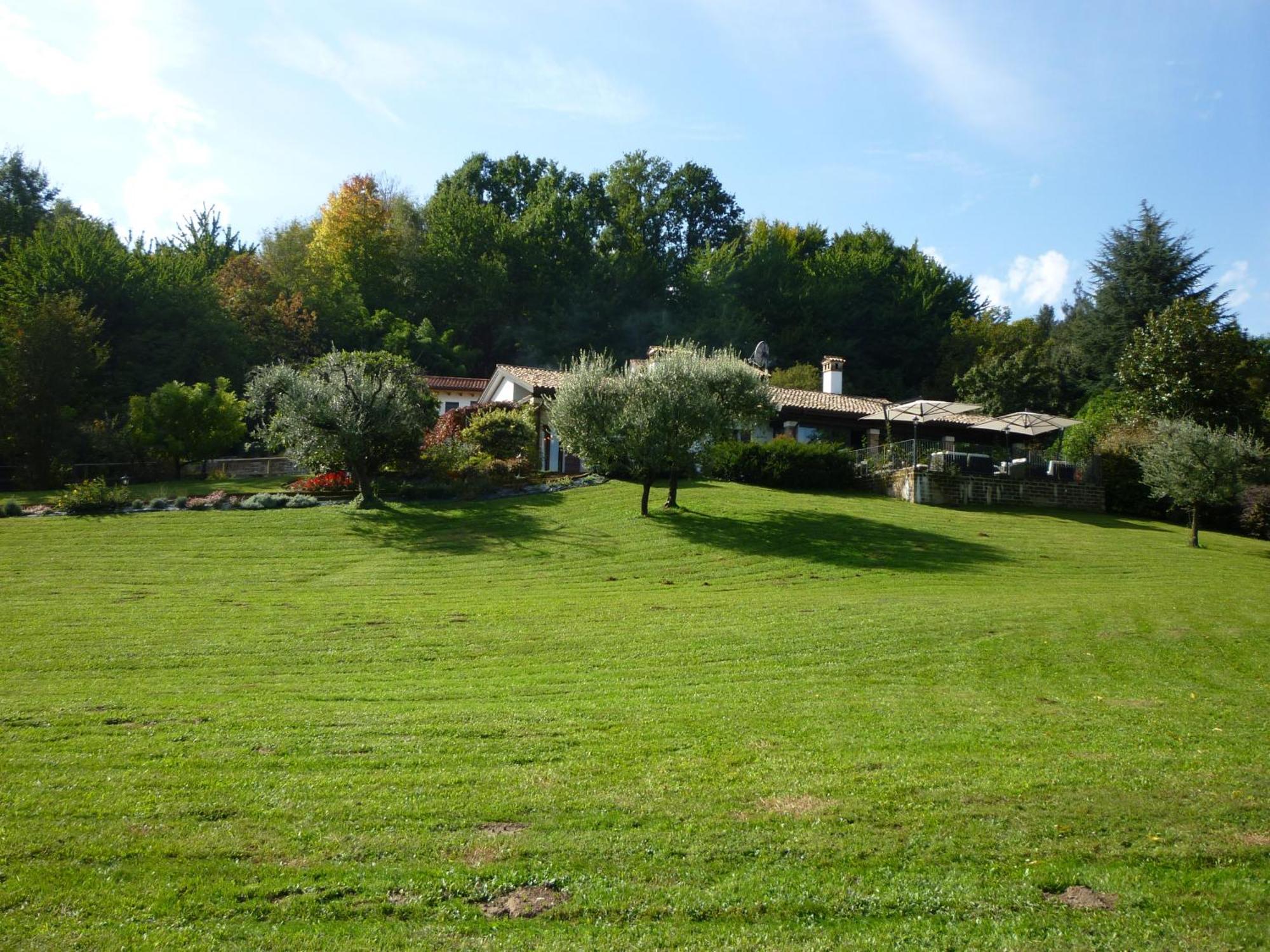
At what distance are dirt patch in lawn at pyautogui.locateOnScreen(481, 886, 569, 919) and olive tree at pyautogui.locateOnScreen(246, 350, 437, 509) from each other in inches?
988

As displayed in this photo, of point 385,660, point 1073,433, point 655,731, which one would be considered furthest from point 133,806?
point 1073,433

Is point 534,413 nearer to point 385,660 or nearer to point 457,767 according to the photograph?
point 385,660

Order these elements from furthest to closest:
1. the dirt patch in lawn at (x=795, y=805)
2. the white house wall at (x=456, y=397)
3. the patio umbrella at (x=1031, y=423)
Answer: the white house wall at (x=456, y=397) < the patio umbrella at (x=1031, y=423) < the dirt patch in lawn at (x=795, y=805)

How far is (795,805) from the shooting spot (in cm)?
727

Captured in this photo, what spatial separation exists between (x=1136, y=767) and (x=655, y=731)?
4433 mm

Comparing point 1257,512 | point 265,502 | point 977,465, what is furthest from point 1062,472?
point 265,502

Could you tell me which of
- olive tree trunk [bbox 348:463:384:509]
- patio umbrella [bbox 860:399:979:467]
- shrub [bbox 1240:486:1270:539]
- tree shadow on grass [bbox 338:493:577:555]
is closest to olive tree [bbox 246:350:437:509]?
olive tree trunk [bbox 348:463:384:509]

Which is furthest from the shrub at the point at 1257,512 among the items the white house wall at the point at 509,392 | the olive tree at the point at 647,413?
the white house wall at the point at 509,392

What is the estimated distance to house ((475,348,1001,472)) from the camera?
4059cm

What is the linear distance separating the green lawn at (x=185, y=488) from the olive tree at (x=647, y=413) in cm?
1280

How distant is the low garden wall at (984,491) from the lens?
110 ft

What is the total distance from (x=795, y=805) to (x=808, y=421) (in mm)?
35644

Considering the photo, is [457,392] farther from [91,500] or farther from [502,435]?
[91,500]

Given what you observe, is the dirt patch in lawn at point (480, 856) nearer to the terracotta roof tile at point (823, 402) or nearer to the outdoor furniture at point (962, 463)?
the outdoor furniture at point (962, 463)
